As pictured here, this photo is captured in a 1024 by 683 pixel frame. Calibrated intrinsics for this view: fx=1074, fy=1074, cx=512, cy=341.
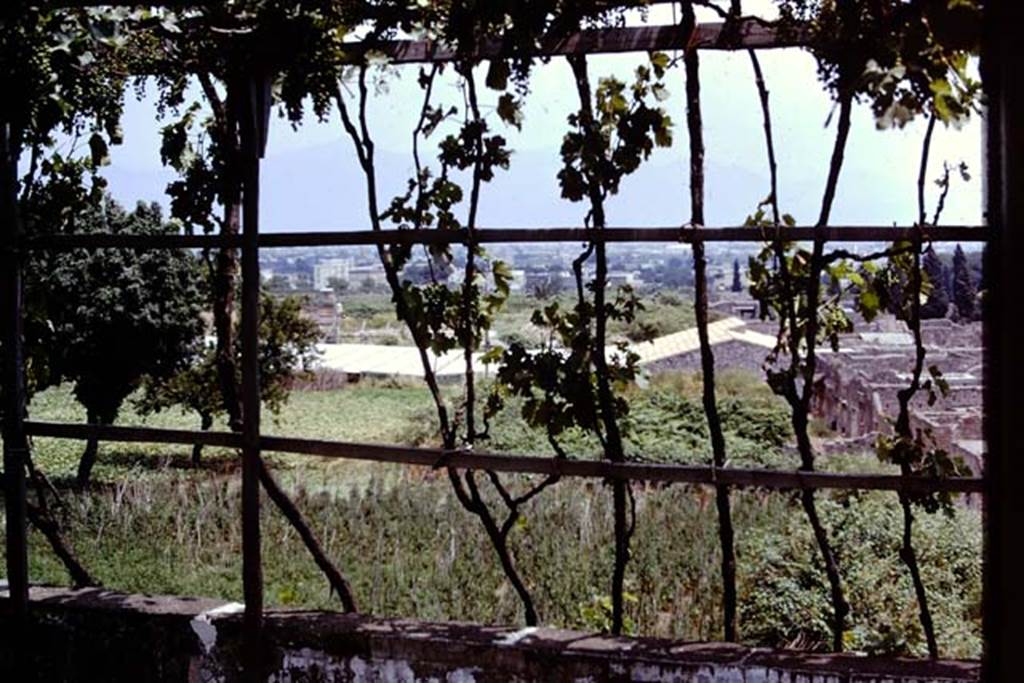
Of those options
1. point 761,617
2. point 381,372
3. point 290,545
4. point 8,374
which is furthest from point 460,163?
point 381,372

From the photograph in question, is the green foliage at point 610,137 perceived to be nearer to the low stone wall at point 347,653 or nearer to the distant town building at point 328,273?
the low stone wall at point 347,653

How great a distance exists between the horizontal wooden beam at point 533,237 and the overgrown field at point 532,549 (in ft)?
2.94

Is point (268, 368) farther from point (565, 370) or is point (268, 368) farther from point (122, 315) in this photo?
point (565, 370)

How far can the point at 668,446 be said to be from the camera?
691 centimetres

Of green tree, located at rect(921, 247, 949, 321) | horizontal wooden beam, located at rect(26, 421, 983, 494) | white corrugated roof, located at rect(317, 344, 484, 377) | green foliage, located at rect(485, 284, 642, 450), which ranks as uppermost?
green tree, located at rect(921, 247, 949, 321)

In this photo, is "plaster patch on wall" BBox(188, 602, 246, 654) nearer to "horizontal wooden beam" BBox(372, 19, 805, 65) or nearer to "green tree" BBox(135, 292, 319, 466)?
"horizontal wooden beam" BBox(372, 19, 805, 65)

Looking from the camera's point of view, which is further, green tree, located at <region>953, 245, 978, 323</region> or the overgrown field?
the overgrown field

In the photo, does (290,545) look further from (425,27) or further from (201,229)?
(425,27)

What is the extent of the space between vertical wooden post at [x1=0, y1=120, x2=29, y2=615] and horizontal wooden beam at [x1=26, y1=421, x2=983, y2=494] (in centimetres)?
9

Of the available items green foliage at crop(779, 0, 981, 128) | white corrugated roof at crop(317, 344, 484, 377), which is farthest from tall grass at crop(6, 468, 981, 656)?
white corrugated roof at crop(317, 344, 484, 377)

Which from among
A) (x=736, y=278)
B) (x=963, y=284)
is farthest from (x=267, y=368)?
(x=963, y=284)

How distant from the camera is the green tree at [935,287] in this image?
2.41 meters

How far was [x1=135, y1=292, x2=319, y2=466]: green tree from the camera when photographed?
767 cm

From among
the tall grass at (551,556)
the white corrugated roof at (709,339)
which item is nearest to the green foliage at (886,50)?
the white corrugated roof at (709,339)
